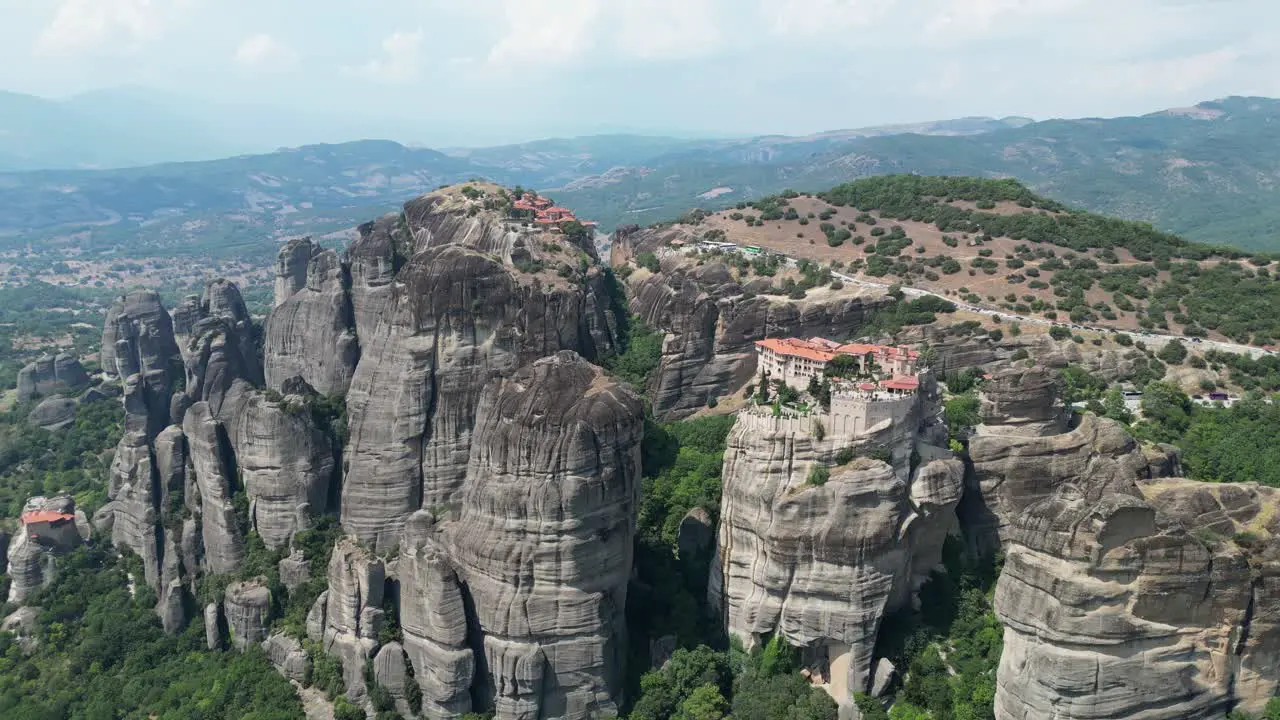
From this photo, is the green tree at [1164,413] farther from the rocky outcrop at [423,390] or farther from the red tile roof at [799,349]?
the rocky outcrop at [423,390]

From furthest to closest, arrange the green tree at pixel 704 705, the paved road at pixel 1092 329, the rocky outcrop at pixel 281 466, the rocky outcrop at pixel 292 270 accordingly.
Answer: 1. the rocky outcrop at pixel 292 270
2. the paved road at pixel 1092 329
3. the rocky outcrop at pixel 281 466
4. the green tree at pixel 704 705

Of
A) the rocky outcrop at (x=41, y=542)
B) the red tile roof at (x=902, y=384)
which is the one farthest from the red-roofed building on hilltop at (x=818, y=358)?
the rocky outcrop at (x=41, y=542)

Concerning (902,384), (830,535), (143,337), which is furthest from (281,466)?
(902,384)

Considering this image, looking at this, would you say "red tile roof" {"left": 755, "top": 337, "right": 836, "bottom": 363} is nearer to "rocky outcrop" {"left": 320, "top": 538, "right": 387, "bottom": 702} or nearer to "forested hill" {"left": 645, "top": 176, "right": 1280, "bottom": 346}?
"forested hill" {"left": 645, "top": 176, "right": 1280, "bottom": 346}

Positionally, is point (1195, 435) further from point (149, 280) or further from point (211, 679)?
point (149, 280)

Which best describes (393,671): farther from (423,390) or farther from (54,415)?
(54,415)

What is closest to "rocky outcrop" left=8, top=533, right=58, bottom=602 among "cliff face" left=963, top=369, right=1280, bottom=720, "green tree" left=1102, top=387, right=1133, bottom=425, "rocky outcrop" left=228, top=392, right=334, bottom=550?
"rocky outcrop" left=228, top=392, right=334, bottom=550
